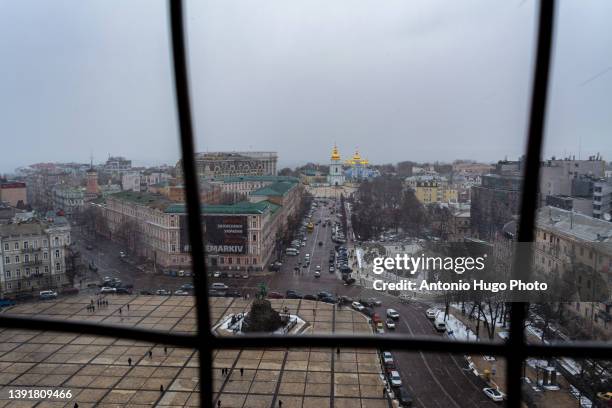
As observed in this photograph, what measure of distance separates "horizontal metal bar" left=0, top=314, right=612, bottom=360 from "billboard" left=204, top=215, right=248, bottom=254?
24.1 feet

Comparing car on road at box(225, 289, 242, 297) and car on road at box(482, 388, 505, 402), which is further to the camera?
car on road at box(225, 289, 242, 297)

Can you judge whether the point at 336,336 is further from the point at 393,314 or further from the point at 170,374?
the point at 393,314

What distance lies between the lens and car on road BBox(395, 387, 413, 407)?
3.46 meters

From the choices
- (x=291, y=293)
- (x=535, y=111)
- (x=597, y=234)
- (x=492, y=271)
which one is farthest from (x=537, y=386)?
(x=535, y=111)

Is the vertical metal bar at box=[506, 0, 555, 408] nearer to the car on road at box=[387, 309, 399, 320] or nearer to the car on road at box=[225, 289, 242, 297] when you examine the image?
the car on road at box=[387, 309, 399, 320]

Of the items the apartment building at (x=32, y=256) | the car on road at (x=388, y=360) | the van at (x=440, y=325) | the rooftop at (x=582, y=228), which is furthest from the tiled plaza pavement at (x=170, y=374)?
the rooftop at (x=582, y=228)

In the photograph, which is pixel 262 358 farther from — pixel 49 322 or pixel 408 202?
pixel 408 202

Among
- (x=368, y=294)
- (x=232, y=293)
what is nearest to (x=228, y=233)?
(x=232, y=293)

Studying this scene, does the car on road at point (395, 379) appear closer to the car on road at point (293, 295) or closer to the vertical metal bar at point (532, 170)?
the car on road at point (293, 295)

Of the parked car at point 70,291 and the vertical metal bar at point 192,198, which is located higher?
the vertical metal bar at point 192,198

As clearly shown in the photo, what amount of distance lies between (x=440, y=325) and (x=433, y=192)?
7874mm

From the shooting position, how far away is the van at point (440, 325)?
4592mm

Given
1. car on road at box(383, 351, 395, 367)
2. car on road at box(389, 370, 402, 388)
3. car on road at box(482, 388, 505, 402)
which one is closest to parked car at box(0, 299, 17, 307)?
car on road at box(383, 351, 395, 367)

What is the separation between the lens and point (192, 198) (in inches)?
10.2
